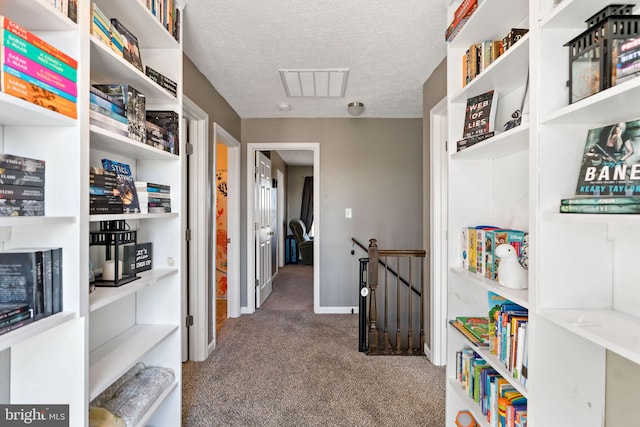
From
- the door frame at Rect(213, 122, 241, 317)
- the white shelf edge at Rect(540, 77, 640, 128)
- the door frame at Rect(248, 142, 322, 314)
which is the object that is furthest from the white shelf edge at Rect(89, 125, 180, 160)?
the door frame at Rect(248, 142, 322, 314)

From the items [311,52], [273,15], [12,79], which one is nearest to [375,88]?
[311,52]

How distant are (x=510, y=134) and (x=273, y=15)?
142cm

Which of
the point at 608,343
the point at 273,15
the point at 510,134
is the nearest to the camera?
the point at 608,343

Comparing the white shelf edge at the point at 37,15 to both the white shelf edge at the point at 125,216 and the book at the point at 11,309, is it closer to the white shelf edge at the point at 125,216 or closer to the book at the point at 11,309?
the white shelf edge at the point at 125,216

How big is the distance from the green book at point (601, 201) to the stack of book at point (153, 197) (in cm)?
157

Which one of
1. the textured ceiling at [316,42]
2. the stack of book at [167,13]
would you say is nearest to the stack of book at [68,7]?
the stack of book at [167,13]

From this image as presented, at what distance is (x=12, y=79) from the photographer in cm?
78

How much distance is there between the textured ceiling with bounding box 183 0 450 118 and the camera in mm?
1713

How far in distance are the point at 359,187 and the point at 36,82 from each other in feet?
10.3

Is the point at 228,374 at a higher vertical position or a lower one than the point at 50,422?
lower

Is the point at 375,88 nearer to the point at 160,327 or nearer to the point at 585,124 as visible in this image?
the point at 585,124

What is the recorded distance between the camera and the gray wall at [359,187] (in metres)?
3.69

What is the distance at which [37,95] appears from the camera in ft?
2.77

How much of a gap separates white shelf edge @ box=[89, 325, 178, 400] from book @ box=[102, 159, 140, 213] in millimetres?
593
